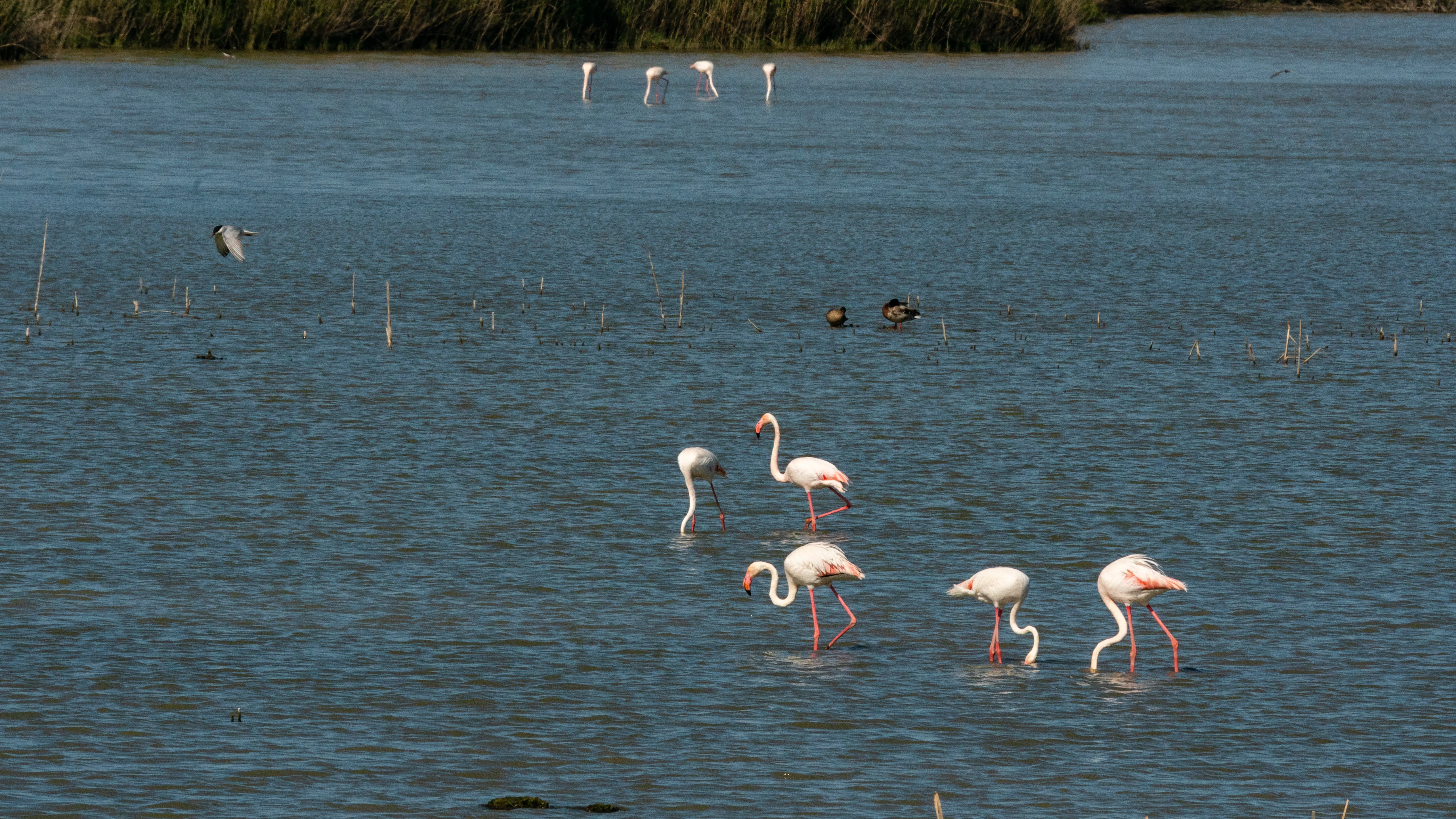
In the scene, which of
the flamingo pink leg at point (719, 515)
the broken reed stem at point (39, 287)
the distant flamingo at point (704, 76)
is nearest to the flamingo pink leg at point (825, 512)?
the flamingo pink leg at point (719, 515)

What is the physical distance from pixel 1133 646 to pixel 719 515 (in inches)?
137

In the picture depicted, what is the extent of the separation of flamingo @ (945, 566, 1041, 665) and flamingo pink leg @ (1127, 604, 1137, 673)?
1.35 feet

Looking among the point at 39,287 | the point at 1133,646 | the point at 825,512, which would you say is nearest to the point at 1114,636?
the point at 1133,646

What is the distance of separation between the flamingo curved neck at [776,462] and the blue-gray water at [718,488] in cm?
30

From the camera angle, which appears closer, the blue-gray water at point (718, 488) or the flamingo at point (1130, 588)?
the blue-gray water at point (718, 488)

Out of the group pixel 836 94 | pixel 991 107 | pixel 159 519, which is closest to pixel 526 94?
pixel 836 94

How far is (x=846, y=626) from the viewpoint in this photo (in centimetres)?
974

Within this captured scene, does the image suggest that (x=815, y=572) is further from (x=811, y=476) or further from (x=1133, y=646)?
(x=811, y=476)

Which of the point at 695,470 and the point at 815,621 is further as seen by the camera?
the point at 695,470

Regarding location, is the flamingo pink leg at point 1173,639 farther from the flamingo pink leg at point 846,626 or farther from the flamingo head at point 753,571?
the flamingo head at point 753,571

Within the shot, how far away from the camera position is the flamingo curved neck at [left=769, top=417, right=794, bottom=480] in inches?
455

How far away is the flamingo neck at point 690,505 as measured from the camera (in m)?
11.2

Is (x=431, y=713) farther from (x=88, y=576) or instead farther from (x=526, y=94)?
(x=526, y=94)

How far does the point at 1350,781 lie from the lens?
773 centimetres
